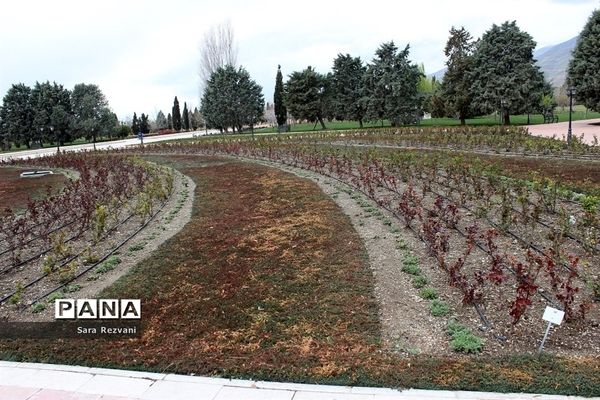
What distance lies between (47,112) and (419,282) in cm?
5478

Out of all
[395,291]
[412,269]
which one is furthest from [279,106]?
[395,291]

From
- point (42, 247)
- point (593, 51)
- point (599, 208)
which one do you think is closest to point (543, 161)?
point (599, 208)

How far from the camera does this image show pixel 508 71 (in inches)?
1232

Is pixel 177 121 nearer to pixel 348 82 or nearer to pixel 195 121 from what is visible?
pixel 195 121

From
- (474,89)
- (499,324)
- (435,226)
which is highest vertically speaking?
(474,89)

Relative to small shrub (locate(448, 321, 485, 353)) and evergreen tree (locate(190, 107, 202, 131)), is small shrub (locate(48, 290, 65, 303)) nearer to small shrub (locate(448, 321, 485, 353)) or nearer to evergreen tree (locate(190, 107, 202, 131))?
small shrub (locate(448, 321, 485, 353))

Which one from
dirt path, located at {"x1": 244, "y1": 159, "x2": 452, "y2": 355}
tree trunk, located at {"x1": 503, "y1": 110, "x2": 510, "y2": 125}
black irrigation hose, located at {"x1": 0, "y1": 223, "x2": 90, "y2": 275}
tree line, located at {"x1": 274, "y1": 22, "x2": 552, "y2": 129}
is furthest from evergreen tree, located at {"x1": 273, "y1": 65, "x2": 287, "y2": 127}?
black irrigation hose, located at {"x1": 0, "y1": 223, "x2": 90, "y2": 275}

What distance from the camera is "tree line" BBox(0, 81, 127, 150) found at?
50.4 meters

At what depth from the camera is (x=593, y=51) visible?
27.4 m

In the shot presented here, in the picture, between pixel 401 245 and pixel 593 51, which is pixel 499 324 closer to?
pixel 401 245

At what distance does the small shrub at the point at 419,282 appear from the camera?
5.75 metres

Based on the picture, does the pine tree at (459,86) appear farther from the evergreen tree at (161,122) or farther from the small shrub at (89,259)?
the evergreen tree at (161,122)

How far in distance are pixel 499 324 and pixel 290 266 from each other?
304cm

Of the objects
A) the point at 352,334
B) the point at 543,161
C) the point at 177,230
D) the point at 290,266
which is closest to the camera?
the point at 352,334
